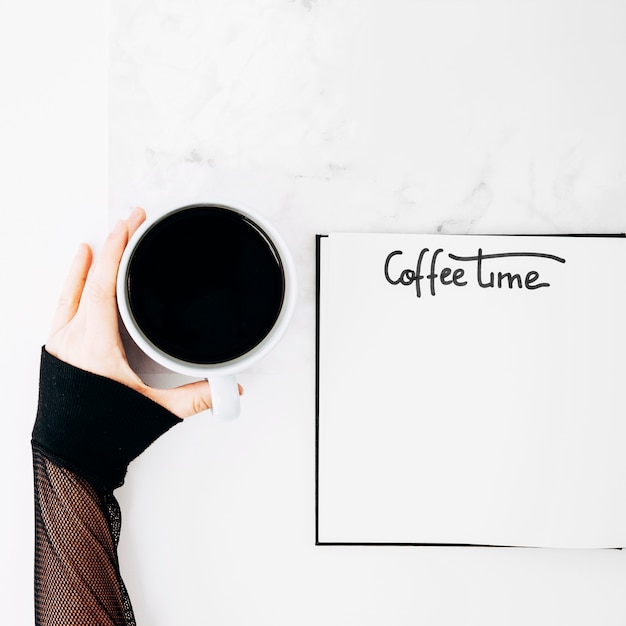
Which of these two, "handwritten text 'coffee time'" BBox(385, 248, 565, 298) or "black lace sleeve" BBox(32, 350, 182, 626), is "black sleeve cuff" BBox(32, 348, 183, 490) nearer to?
"black lace sleeve" BBox(32, 350, 182, 626)

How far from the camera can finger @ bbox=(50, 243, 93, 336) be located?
0.51 metres

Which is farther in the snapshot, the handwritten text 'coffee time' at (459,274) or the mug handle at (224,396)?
the handwritten text 'coffee time' at (459,274)

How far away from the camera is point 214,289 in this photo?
1.42 ft

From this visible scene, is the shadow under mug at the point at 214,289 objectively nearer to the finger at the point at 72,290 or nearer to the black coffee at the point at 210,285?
the black coffee at the point at 210,285

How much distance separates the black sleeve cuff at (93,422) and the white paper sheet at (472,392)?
153mm

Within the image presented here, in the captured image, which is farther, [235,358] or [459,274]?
[459,274]

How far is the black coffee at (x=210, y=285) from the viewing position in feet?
1.40

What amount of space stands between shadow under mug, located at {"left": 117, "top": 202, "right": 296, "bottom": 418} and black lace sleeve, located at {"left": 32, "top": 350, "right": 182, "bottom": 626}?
0.26 ft

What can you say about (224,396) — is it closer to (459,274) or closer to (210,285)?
(210,285)

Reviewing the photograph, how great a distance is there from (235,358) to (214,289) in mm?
53

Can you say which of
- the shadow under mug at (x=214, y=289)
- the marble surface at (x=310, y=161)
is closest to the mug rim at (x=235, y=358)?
the shadow under mug at (x=214, y=289)

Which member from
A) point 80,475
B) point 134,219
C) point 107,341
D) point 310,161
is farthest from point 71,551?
point 310,161

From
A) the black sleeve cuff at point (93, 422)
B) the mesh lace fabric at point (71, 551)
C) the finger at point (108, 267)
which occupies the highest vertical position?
the finger at point (108, 267)

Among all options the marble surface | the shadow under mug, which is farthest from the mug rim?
the marble surface
